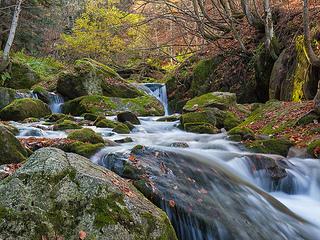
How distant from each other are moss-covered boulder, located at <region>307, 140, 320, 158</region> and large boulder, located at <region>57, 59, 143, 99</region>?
10060 mm

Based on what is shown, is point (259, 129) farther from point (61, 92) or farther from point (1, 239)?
point (61, 92)

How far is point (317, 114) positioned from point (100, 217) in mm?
6486

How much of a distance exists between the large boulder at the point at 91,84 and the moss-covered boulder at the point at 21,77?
279cm

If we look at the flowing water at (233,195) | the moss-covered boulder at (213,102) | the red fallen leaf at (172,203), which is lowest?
the flowing water at (233,195)

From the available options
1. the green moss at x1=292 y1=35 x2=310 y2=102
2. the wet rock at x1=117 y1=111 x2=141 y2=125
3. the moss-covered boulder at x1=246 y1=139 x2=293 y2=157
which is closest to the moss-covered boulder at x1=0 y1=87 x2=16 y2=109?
the wet rock at x1=117 y1=111 x2=141 y2=125

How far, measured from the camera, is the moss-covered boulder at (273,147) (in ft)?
24.4

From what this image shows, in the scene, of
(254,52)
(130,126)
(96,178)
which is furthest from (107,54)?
(96,178)

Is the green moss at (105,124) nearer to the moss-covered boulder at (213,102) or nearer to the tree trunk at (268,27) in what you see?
the moss-covered boulder at (213,102)

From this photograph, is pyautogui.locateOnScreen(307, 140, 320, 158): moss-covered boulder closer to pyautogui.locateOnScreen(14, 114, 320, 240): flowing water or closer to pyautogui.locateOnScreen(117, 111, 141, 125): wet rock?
pyautogui.locateOnScreen(14, 114, 320, 240): flowing water

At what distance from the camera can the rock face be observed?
114 inches

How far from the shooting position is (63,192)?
3.19 m

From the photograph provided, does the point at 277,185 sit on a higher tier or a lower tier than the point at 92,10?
lower

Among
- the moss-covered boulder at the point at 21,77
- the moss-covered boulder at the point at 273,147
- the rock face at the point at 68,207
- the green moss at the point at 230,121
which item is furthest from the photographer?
the moss-covered boulder at the point at 21,77

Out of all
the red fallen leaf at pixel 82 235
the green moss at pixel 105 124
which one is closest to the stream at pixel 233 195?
the red fallen leaf at pixel 82 235
